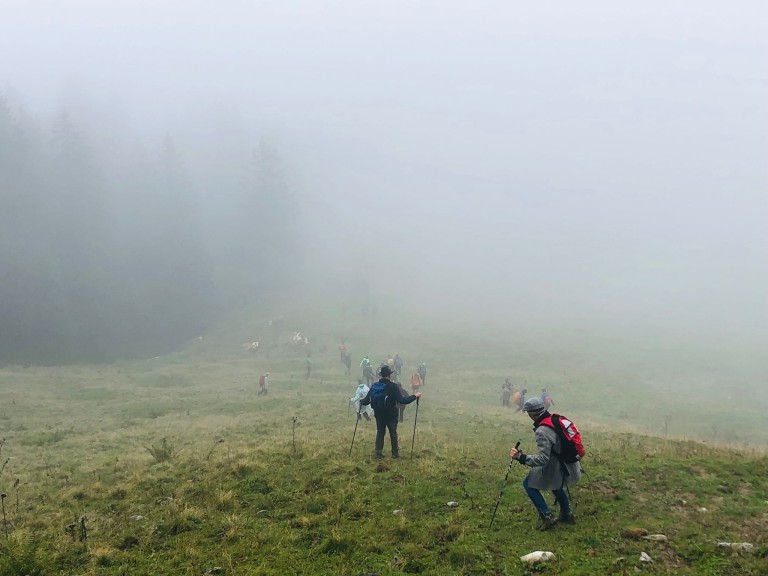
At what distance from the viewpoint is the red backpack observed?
7.57 meters

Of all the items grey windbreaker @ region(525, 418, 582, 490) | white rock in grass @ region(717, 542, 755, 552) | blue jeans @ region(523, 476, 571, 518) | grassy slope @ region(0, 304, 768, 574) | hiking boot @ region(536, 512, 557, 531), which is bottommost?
grassy slope @ region(0, 304, 768, 574)

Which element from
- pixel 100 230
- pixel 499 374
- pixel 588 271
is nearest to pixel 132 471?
pixel 499 374

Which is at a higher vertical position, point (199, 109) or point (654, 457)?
point (199, 109)

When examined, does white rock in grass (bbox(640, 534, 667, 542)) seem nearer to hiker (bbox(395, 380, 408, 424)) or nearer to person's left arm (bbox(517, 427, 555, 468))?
person's left arm (bbox(517, 427, 555, 468))

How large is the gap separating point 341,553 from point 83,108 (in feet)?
409

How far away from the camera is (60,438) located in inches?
837

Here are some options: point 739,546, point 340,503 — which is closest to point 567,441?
point 739,546

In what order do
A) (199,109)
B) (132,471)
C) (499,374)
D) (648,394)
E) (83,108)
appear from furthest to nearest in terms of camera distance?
1. (199,109)
2. (83,108)
3. (499,374)
4. (648,394)
5. (132,471)

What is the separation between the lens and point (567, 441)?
7629mm

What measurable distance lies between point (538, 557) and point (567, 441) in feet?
5.80

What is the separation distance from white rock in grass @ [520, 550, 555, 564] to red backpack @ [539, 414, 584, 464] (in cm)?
140

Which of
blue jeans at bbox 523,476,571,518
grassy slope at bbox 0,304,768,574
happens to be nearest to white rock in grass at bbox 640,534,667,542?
grassy slope at bbox 0,304,768,574

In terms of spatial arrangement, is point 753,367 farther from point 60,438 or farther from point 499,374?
point 60,438

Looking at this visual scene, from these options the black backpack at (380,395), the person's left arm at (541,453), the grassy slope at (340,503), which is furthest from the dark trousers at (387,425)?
the person's left arm at (541,453)
